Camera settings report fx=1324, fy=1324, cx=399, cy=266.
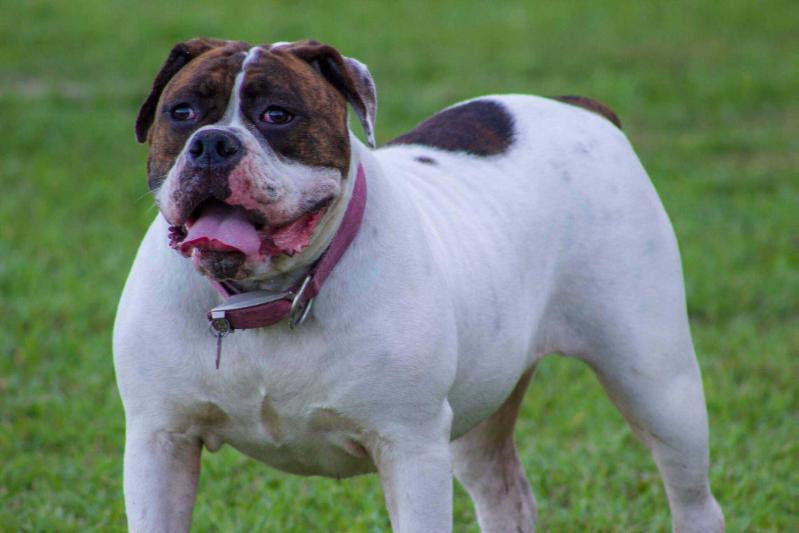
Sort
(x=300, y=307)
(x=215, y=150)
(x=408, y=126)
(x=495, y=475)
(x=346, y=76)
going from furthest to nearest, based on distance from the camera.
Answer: (x=408, y=126), (x=495, y=475), (x=346, y=76), (x=300, y=307), (x=215, y=150)

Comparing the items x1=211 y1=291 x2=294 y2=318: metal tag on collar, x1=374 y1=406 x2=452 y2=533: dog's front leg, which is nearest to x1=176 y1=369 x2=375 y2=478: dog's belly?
x1=374 y1=406 x2=452 y2=533: dog's front leg

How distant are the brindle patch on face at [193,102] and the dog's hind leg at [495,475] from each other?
202 centimetres

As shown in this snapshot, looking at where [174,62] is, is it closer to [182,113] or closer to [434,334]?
[182,113]

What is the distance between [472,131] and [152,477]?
178 centimetres

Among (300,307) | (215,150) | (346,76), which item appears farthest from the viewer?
(346,76)

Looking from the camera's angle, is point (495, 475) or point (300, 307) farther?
point (495, 475)

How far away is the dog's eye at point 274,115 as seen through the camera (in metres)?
3.50

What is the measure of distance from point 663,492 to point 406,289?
249 centimetres

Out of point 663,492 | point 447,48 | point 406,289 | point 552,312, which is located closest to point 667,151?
point 447,48

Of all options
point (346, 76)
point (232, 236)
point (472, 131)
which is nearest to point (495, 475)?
point (472, 131)

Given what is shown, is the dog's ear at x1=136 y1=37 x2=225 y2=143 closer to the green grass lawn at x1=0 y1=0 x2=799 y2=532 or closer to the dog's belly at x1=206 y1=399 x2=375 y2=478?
the dog's belly at x1=206 y1=399 x2=375 y2=478

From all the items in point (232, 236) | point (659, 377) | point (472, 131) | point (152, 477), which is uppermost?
point (232, 236)

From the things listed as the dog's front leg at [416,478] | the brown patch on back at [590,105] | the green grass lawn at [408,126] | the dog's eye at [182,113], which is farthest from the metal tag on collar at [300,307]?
the brown patch on back at [590,105]

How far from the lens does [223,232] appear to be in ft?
11.1
